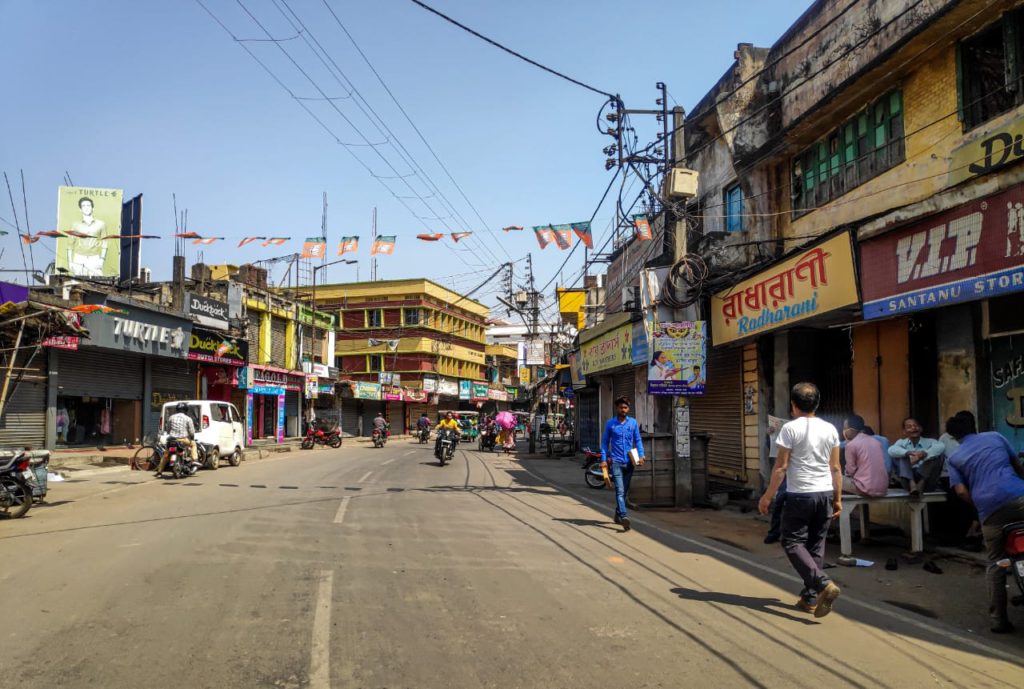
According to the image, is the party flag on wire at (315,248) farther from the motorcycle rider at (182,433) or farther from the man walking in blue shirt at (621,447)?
the man walking in blue shirt at (621,447)

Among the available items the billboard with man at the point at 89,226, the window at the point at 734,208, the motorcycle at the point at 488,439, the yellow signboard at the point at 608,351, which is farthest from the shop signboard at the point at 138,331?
the window at the point at 734,208

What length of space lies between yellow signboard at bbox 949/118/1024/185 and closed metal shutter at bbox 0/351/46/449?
2288 centimetres

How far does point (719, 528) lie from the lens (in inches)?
422

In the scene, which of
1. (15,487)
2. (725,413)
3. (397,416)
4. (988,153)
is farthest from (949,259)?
(397,416)

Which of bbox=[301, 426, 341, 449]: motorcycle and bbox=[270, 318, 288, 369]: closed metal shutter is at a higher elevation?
bbox=[270, 318, 288, 369]: closed metal shutter

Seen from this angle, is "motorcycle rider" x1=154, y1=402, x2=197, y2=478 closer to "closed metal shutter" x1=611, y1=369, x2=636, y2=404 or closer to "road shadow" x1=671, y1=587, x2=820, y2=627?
"closed metal shutter" x1=611, y1=369, x2=636, y2=404

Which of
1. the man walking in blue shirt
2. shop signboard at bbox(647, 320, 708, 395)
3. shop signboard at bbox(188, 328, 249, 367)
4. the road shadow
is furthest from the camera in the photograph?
shop signboard at bbox(188, 328, 249, 367)

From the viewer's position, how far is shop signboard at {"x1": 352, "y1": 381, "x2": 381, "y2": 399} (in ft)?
159

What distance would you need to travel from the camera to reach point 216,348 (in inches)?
1217

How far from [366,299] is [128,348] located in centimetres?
3943

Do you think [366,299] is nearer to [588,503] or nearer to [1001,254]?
[588,503]

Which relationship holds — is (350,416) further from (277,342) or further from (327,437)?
(327,437)

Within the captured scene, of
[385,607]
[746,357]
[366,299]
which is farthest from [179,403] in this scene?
[366,299]

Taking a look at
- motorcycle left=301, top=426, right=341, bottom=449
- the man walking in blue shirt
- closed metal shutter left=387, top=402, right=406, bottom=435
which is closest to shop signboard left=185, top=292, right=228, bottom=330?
motorcycle left=301, top=426, right=341, bottom=449
